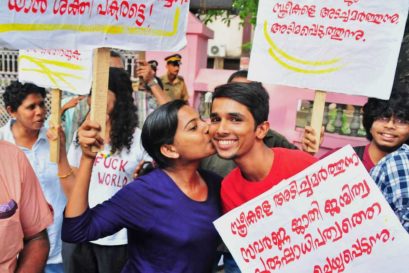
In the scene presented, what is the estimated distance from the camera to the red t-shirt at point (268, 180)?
6.54 feet

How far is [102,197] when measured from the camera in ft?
9.24

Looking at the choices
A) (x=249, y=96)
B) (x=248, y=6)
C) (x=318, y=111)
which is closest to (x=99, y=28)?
(x=249, y=96)

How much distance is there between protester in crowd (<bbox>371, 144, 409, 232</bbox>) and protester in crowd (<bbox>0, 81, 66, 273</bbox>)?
2.01 m

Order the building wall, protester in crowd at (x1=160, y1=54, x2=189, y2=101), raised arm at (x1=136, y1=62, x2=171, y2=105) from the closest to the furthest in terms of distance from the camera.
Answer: raised arm at (x1=136, y1=62, x2=171, y2=105) < protester in crowd at (x1=160, y1=54, x2=189, y2=101) < the building wall

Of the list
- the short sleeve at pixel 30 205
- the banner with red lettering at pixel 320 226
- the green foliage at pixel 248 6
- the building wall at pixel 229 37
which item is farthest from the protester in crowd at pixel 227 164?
the building wall at pixel 229 37

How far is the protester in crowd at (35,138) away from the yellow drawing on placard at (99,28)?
121cm

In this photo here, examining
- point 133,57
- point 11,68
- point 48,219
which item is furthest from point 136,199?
point 11,68

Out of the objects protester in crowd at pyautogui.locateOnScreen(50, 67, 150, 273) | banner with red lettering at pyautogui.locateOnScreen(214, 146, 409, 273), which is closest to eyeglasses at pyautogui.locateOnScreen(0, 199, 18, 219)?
banner with red lettering at pyautogui.locateOnScreen(214, 146, 409, 273)

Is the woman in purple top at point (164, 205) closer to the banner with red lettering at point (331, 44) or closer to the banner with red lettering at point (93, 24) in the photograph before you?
the banner with red lettering at point (93, 24)

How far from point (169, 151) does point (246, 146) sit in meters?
0.36

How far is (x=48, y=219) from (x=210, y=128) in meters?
0.82

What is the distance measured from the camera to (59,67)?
2.51 metres

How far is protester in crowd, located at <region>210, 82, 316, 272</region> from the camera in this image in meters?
1.97

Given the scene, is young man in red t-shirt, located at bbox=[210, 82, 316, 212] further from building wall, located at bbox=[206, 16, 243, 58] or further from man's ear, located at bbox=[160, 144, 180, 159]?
building wall, located at bbox=[206, 16, 243, 58]
